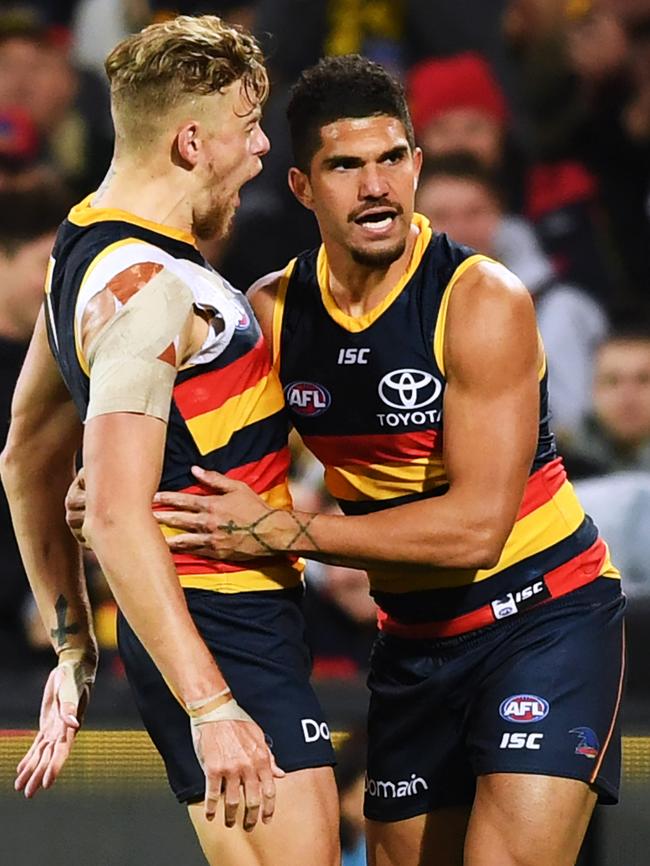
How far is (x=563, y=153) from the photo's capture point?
22.3ft

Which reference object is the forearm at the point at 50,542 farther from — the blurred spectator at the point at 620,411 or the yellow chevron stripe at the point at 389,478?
the blurred spectator at the point at 620,411

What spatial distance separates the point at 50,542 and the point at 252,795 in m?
0.98

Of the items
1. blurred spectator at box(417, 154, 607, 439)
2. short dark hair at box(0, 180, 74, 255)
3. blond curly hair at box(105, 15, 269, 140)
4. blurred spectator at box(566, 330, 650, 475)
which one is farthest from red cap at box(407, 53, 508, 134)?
blond curly hair at box(105, 15, 269, 140)

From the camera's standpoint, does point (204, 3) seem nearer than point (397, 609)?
No

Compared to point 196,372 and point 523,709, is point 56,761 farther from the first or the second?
point 523,709

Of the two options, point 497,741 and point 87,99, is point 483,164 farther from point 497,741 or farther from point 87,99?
point 497,741

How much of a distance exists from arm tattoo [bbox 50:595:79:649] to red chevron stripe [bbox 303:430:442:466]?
0.64 m

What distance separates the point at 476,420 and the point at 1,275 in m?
3.43

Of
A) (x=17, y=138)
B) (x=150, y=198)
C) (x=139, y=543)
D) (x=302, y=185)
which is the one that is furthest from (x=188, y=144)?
(x=17, y=138)

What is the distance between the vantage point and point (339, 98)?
357 centimetres

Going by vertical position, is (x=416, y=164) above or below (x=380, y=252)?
above

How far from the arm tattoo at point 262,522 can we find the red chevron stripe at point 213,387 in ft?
0.76

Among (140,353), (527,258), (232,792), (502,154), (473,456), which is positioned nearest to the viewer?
(232,792)

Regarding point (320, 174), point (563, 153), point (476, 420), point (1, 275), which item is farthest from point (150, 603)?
point (563, 153)
